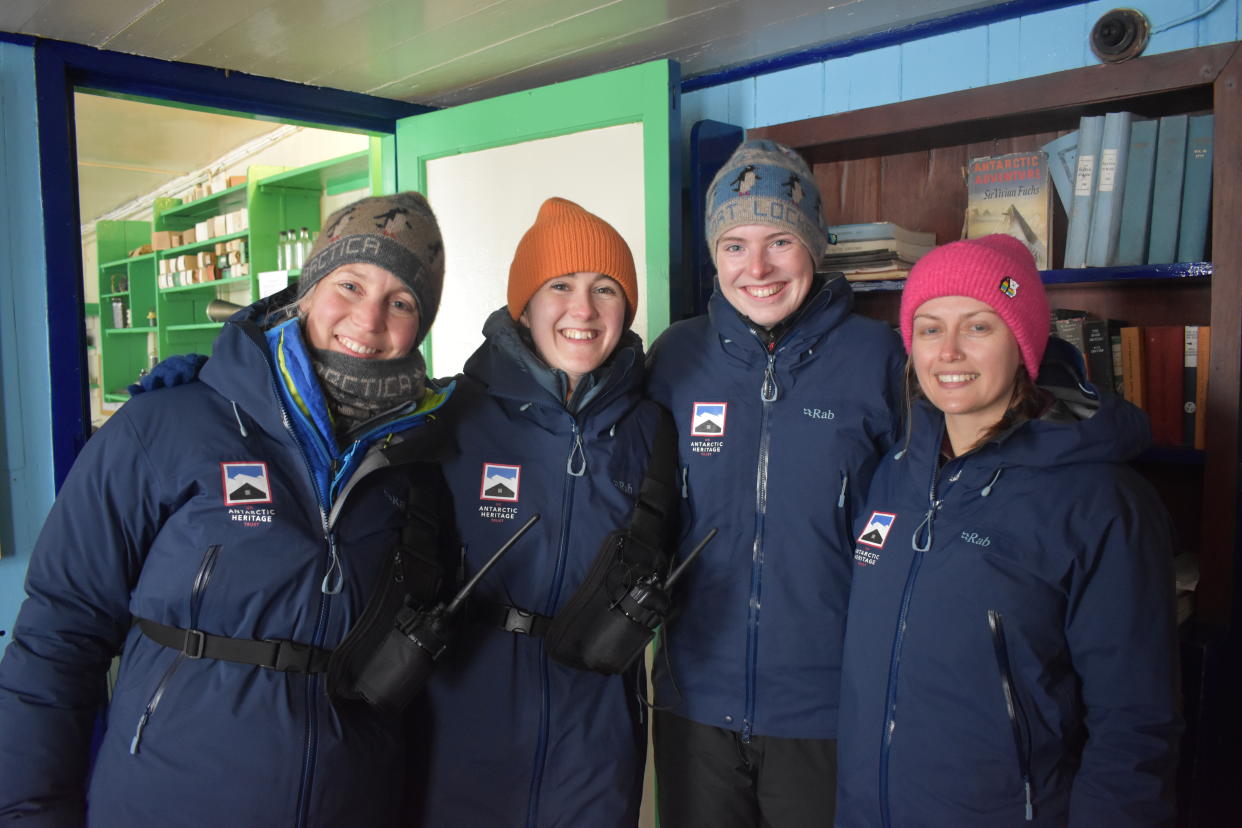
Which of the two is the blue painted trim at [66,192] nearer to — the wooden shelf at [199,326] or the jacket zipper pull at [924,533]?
the jacket zipper pull at [924,533]

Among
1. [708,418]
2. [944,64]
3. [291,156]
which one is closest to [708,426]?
[708,418]

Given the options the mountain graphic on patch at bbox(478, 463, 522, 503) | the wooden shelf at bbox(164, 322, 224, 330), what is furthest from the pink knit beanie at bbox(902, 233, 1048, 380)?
the wooden shelf at bbox(164, 322, 224, 330)

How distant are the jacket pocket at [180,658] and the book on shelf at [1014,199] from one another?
5.60 ft

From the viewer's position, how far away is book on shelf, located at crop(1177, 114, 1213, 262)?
169 cm

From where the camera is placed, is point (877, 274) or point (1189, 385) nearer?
point (1189, 385)

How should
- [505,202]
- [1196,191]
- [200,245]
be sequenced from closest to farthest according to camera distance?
[1196,191], [505,202], [200,245]

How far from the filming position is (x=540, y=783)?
1.44 metres

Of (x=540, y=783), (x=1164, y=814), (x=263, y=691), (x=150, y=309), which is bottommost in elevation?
(x=540, y=783)

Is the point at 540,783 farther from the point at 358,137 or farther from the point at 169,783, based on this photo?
the point at 358,137

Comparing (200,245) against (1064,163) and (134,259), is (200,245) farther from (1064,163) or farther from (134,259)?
(1064,163)

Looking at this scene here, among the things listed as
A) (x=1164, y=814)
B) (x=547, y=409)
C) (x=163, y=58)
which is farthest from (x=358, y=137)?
(x=1164, y=814)

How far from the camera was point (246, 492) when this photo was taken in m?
1.21

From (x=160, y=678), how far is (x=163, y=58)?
5.85ft

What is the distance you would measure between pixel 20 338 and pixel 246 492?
4.23 ft
